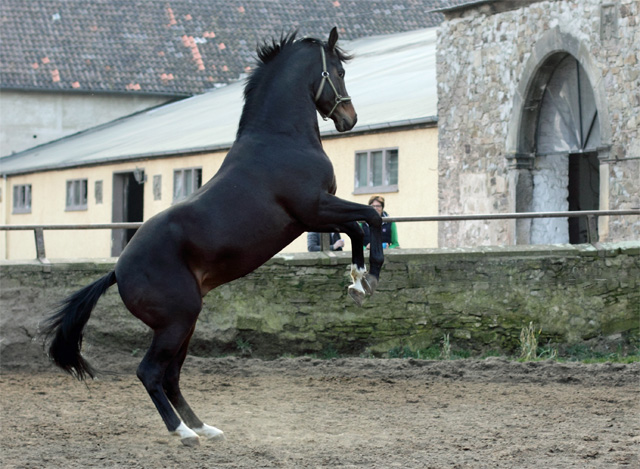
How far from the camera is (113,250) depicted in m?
27.0

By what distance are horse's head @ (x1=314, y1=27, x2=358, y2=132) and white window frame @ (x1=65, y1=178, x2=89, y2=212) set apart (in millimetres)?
21658

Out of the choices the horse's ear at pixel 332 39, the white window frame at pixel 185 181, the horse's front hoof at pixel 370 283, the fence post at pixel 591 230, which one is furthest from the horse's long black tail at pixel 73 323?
the white window frame at pixel 185 181

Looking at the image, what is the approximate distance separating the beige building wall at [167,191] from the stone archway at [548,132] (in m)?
→ 1.96

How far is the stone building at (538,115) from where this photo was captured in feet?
50.2

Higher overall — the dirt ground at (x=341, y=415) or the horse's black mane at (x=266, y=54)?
the horse's black mane at (x=266, y=54)

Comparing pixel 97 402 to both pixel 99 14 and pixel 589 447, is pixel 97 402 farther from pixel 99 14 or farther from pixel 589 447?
pixel 99 14

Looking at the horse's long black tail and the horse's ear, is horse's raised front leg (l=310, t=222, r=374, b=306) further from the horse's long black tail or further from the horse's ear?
the horse's long black tail

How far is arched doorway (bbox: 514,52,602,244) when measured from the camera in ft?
54.0

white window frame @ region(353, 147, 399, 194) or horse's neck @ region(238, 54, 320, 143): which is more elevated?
white window frame @ region(353, 147, 399, 194)

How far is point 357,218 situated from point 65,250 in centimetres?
2272

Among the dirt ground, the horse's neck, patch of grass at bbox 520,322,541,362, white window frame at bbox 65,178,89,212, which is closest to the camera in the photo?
the dirt ground

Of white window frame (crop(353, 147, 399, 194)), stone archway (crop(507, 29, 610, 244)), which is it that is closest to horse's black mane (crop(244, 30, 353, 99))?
stone archway (crop(507, 29, 610, 244))

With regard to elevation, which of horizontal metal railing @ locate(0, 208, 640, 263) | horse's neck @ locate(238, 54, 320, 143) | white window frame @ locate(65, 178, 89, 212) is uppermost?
white window frame @ locate(65, 178, 89, 212)

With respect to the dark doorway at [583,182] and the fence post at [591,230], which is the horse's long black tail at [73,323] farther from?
the dark doorway at [583,182]
